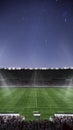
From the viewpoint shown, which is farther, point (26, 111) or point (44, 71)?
point (44, 71)

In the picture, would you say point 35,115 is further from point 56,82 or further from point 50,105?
point 56,82

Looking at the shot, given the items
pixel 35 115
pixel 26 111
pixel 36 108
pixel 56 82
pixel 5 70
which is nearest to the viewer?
pixel 35 115

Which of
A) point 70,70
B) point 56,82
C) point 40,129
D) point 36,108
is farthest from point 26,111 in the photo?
point 70,70

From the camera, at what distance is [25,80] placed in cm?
9256

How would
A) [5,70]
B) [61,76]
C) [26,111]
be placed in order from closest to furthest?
[26,111], [61,76], [5,70]

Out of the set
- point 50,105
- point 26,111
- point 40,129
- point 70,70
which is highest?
point 40,129

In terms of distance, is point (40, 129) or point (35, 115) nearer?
point (40, 129)

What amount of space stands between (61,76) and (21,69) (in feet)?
51.4

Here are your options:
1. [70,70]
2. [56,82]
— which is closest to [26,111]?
[56,82]

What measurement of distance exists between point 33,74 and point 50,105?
197 feet

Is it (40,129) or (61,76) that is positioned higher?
(40,129)

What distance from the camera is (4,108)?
36.7m

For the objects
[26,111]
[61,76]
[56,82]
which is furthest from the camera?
[61,76]

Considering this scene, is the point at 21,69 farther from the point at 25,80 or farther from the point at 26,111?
the point at 26,111
